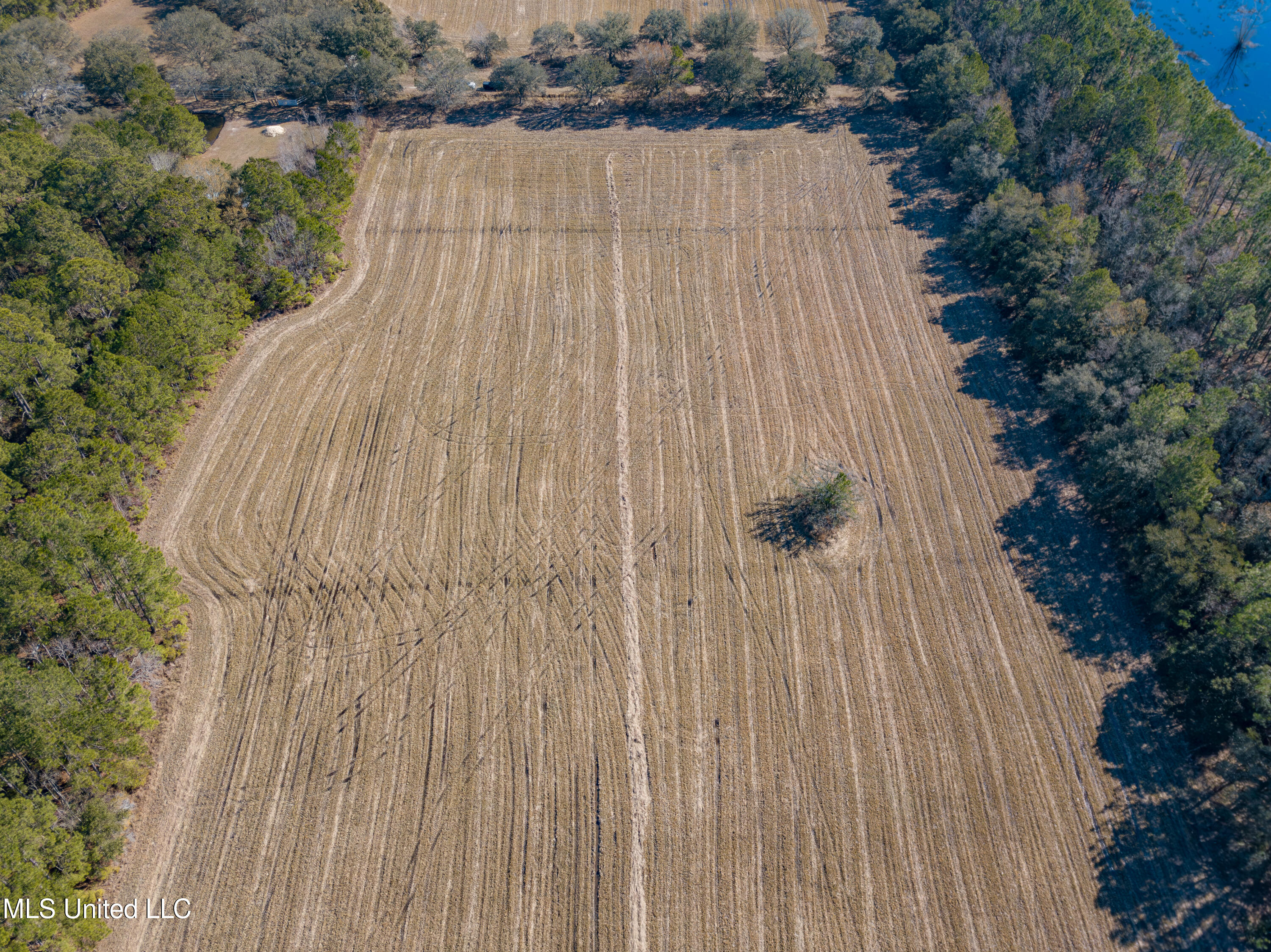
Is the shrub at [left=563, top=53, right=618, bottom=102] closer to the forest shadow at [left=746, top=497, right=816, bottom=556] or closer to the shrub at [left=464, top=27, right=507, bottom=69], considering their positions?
the shrub at [left=464, top=27, right=507, bottom=69]

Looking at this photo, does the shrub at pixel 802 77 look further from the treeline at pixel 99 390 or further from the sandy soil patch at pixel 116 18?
the sandy soil patch at pixel 116 18

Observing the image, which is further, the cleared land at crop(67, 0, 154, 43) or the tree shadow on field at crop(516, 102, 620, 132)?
the cleared land at crop(67, 0, 154, 43)

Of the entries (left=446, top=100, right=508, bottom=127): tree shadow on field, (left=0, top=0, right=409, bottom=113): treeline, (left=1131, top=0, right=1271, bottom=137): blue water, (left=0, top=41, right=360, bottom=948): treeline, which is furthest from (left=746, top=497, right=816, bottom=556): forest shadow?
(left=1131, top=0, right=1271, bottom=137): blue water

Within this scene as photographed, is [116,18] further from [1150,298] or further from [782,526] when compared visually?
[1150,298]

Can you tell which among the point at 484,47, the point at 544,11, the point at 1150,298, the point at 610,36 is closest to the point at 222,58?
the point at 484,47

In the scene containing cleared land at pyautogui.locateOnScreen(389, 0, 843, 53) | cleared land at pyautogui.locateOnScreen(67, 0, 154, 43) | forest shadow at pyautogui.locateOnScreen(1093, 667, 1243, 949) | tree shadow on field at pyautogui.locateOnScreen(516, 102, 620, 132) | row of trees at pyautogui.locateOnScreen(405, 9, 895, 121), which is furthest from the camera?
cleared land at pyautogui.locateOnScreen(389, 0, 843, 53)

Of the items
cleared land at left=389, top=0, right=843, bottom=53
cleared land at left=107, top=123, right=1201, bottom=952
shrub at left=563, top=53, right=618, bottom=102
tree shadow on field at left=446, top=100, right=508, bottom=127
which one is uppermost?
cleared land at left=389, top=0, right=843, bottom=53

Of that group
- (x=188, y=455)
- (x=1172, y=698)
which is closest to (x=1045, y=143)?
(x=1172, y=698)

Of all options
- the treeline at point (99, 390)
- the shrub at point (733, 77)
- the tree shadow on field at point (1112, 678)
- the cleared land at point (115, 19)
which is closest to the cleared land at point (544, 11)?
the shrub at point (733, 77)
